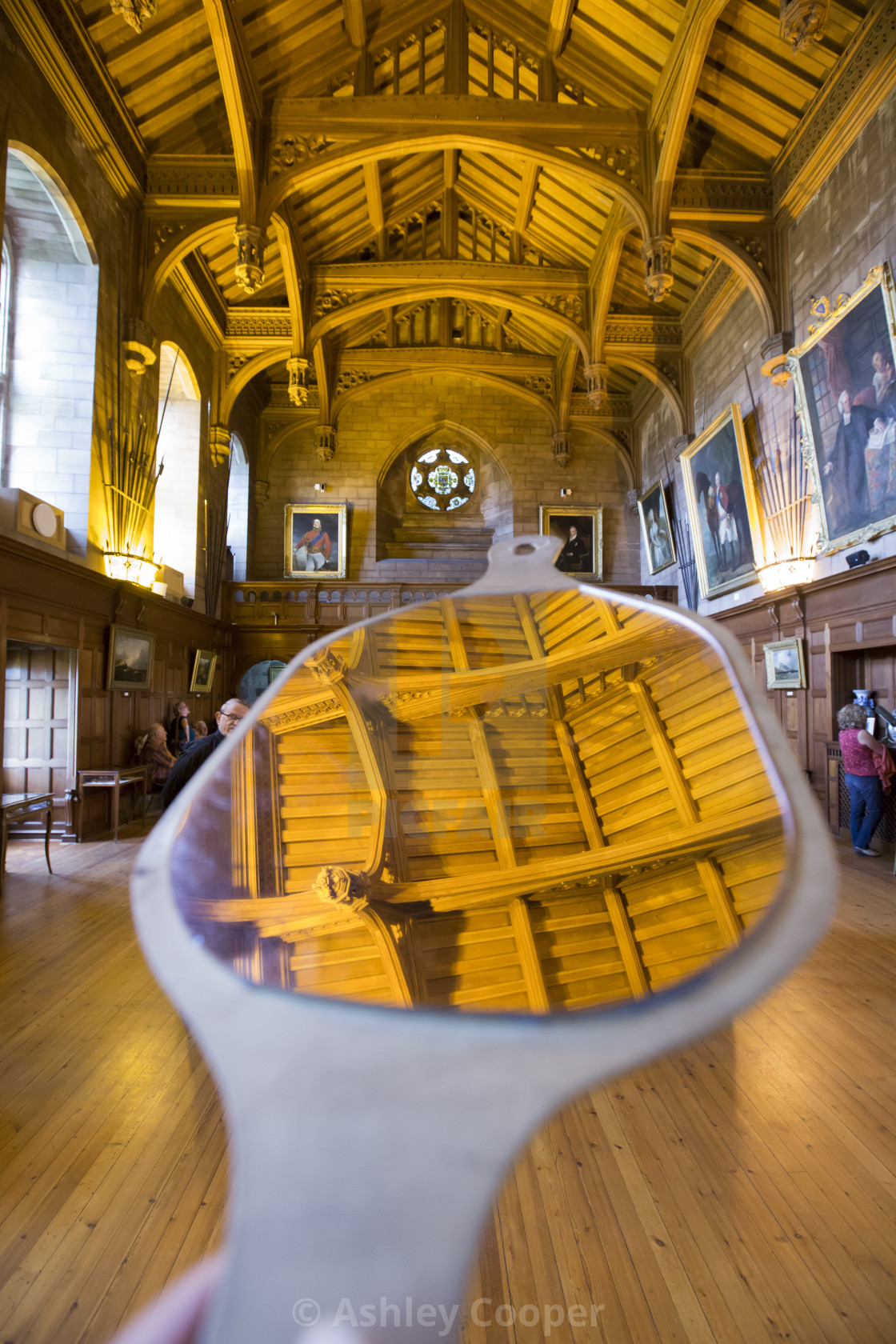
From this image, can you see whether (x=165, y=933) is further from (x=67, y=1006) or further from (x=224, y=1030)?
(x=67, y=1006)

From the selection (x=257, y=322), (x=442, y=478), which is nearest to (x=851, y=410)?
(x=257, y=322)

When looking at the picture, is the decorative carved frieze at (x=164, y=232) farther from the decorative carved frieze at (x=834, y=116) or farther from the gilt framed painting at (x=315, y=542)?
the decorative carved frieze at (x=834, y=116)

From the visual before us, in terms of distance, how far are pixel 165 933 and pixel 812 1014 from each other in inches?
127

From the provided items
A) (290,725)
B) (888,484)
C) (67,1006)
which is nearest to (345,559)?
(888,484)

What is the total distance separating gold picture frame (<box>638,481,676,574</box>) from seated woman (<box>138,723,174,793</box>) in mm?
7563

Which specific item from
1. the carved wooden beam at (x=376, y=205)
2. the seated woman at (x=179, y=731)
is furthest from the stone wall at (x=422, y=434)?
the seated woman at (x=179, y=731)

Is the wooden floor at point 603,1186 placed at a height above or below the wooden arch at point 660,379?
below

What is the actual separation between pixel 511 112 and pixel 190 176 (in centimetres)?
341

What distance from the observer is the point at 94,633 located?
21.7 feet

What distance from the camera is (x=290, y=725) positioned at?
23.5 inches

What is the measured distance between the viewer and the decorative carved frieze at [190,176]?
7.26 meters

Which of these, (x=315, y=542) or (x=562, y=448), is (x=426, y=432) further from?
(x=315, y=542)

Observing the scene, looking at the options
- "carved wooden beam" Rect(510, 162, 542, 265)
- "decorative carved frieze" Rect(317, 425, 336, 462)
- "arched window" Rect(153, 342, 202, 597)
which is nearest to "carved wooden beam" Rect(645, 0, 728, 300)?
"carved wooden beam" Rect(510, 162, 542, 265)

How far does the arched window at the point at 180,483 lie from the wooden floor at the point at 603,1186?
7265 millimetres
